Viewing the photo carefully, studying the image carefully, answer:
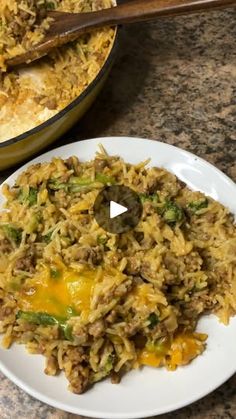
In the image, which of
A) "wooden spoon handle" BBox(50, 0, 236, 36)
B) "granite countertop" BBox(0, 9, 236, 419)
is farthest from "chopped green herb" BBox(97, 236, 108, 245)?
"wooden spoon handle" BBox(50, 0, 236, 36)

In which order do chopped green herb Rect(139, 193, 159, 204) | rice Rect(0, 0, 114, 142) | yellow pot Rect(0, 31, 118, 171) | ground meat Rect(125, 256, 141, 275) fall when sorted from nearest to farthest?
ground meat Rect(125, 256, 141, 275) → chopped green herb Rect(139, 193, 159, 204) → yellow pot Rect(0, 31, 118, 171) → rice Rect(0, 0, 114, 142)

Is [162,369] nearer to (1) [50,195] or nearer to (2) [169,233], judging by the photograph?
(2) [169,233]

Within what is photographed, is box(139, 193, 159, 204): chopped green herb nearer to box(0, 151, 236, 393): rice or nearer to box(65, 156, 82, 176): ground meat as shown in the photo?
box(0, 151, 236, 393): rice

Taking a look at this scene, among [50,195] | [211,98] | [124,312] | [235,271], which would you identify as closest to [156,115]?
[211,98]

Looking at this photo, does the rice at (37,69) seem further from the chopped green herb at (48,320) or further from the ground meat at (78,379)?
the ground meat at (78,379)

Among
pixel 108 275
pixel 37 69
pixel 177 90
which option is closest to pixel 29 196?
pixel 108 275
